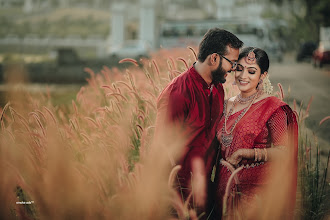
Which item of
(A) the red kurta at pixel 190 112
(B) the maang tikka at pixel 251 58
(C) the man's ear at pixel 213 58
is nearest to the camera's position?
(A) the red kurta at pixel 190 112

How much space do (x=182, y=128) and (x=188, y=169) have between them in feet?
0.85

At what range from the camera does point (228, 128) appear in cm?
274

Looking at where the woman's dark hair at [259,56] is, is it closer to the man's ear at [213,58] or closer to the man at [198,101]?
the man at [198,101]

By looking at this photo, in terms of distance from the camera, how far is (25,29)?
154 feet

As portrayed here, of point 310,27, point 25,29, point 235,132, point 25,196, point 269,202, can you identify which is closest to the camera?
point 269,202

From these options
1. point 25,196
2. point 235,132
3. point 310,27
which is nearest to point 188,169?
point 235,132

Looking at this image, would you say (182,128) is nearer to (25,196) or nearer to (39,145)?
(39,145)

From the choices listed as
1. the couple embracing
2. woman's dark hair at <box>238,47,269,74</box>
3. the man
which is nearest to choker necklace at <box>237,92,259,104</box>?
the couple embracing


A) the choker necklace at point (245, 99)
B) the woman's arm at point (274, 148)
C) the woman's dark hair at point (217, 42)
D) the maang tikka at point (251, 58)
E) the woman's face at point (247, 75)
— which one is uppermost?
the woman's dark hair at point (217, 42)

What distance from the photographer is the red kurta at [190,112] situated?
7.92 feet

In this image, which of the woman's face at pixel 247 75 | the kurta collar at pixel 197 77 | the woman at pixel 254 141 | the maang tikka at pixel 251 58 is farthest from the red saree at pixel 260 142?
the kurta collar at pixel 197 77

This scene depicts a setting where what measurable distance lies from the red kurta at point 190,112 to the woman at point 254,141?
0.16m

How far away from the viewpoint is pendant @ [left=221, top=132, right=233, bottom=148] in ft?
8.86

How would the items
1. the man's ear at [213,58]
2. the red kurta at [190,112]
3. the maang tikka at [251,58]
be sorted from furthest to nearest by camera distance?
the maang tikka at [251,58] → the man's ear at [213,58] → the red kurta at [190,112]
